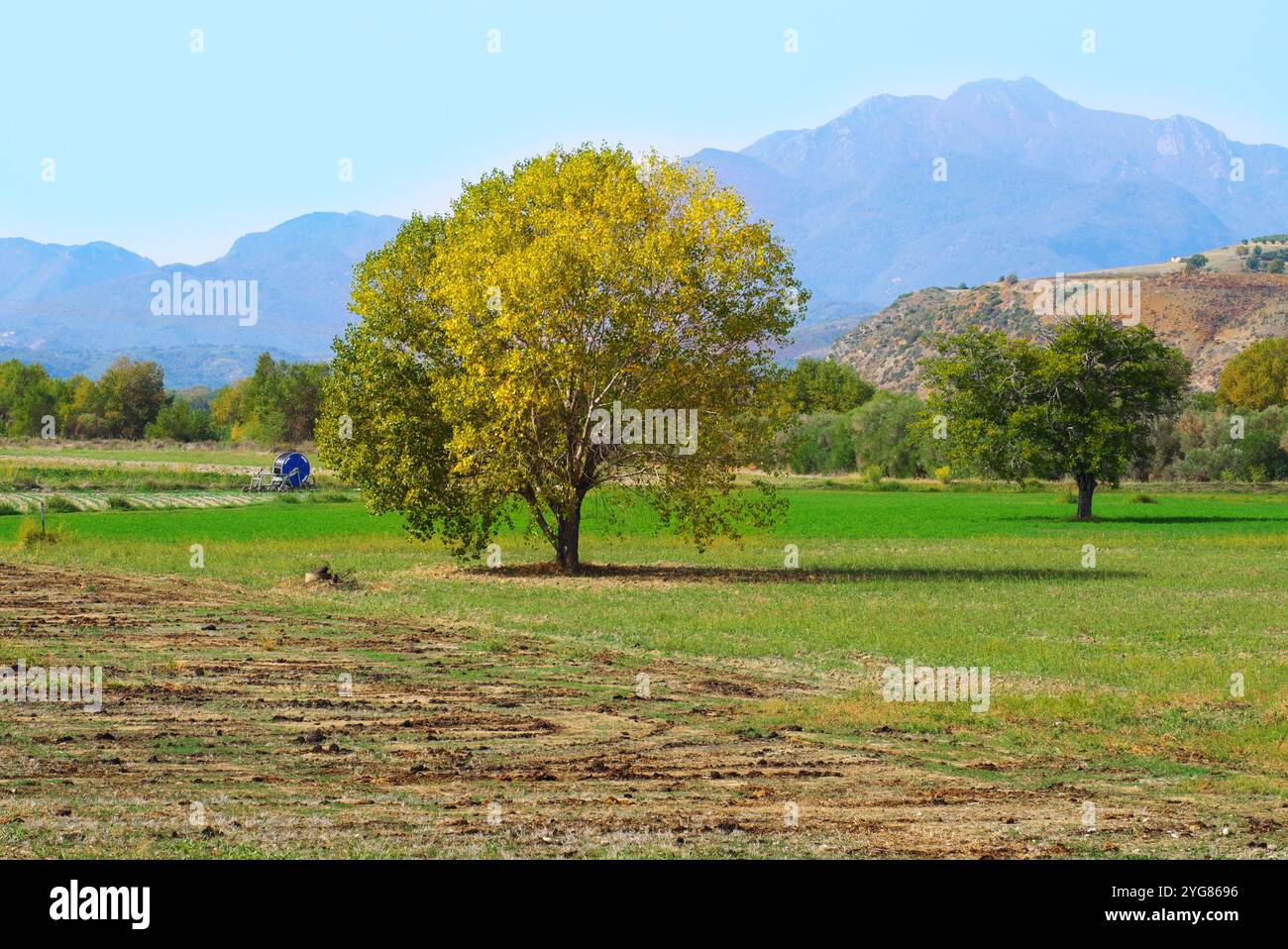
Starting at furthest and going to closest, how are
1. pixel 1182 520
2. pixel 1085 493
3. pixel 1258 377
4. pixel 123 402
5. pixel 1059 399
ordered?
pixel 123 402, pixel 1258 377, pixel 1059 399, pixel 1085 493, pixel 1182 520

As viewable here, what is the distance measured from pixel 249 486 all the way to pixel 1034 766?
87.0 m

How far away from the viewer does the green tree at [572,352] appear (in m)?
37.1

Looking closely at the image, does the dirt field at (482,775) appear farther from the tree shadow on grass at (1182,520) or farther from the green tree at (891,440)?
the green tree at (891,440)

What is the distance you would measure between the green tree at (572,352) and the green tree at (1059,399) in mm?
35451

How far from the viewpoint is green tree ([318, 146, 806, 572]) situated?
3712cm

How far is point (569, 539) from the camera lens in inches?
1604

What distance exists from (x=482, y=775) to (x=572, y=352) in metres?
22.8

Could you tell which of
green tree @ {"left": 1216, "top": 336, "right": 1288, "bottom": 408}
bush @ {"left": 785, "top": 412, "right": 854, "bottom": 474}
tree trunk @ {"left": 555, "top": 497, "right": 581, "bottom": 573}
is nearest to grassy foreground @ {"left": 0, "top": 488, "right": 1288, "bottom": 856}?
tree trunk @ {"left": 555, "top": 497, "right": 581, "bottom": 573}

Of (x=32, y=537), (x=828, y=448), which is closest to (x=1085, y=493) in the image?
(x=32, y=537)

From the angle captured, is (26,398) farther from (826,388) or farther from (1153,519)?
(1153,519)

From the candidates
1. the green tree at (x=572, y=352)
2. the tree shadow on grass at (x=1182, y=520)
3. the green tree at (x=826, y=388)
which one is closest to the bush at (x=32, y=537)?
the green tree at (x=572, y=352)

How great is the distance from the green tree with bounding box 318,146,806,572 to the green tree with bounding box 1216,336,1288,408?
401 feet

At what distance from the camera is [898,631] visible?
91.4ft
